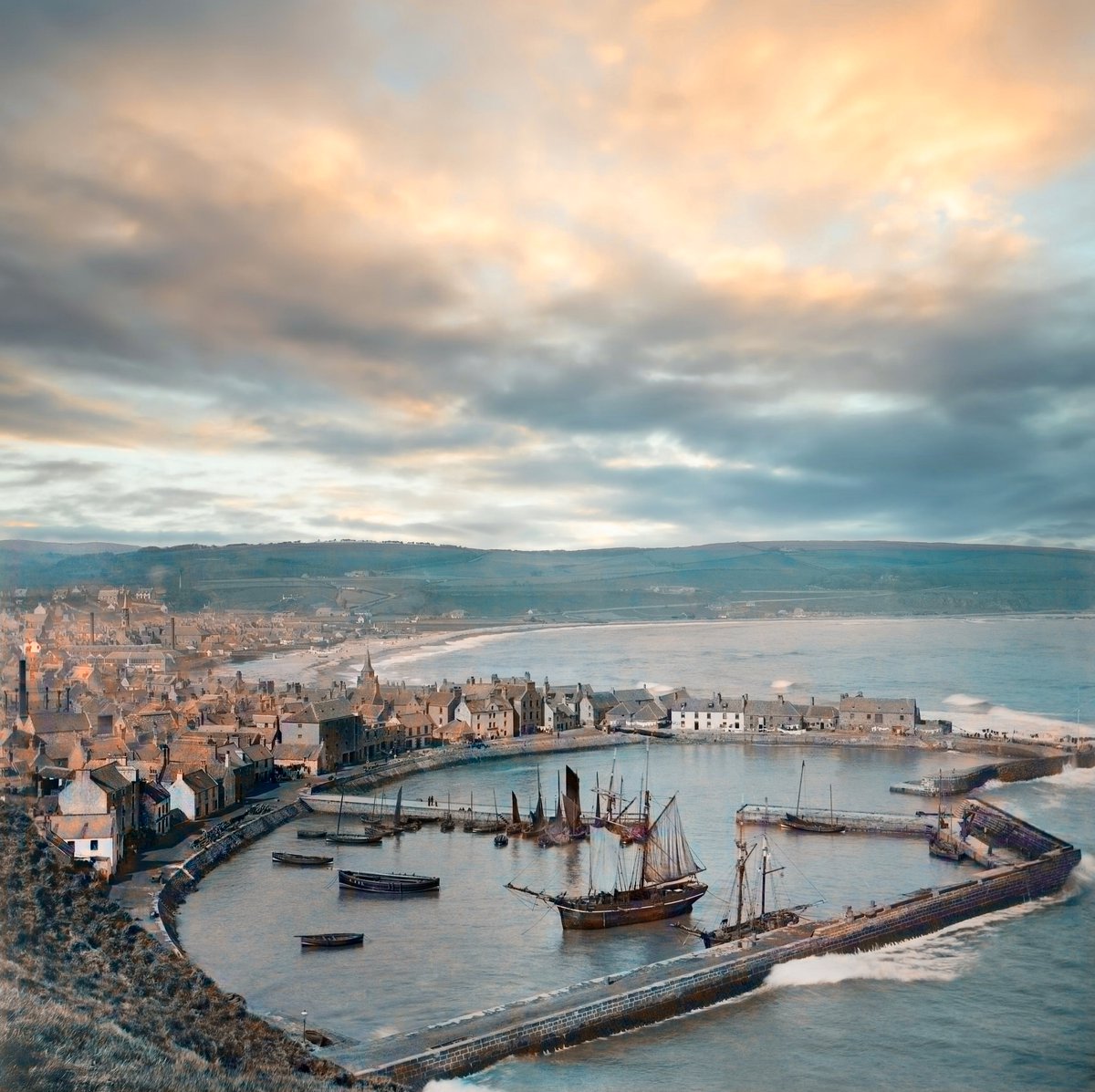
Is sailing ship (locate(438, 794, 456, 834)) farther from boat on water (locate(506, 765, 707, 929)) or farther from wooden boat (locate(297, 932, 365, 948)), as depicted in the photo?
wooden boat (locate(297, 932, 365, 948))

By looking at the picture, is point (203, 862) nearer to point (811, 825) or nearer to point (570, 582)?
point (811, 825)

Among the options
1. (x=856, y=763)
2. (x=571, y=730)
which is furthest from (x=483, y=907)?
(x=571, y=730)

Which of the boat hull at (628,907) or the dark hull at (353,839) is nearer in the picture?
the boat hull at (628,907)

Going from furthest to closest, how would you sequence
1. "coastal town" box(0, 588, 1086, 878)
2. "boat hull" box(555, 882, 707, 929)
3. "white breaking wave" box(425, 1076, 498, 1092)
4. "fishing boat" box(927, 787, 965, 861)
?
"fishing boat" box(927, 787, 965, 861)
"coastal town" box(0, 588, 1086, 878)
"boat hull" box(555, 882, 707, 929)
"white breaking wave" box(425, 1076, 498, 1092)

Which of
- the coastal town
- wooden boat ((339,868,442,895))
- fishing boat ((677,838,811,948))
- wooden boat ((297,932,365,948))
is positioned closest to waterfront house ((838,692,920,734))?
the coastal town

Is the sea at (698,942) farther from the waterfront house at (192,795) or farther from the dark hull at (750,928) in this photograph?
the waterfront house at (192,795)

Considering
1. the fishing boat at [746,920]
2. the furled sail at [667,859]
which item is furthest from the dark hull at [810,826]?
the fishing boat at [746,920]
